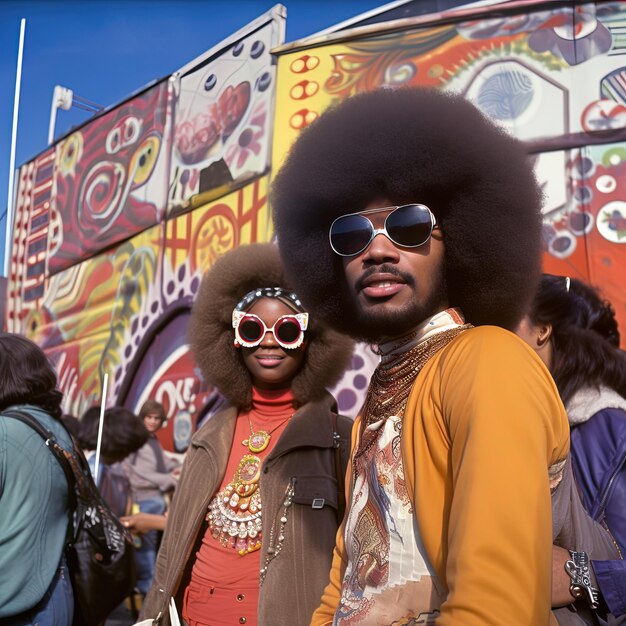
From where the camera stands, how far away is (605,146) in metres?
5.98

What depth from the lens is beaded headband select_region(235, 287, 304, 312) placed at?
3.37m

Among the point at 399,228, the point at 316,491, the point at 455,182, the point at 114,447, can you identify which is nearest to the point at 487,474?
the point at 399,228

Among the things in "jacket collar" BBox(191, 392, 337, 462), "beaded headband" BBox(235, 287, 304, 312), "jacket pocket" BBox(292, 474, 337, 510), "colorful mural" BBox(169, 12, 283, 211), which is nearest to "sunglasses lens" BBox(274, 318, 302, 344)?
"beaded headband" BBox(235, 287, 304, 312)

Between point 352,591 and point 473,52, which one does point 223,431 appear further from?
point 473,52

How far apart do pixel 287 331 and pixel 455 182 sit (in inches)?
56.6

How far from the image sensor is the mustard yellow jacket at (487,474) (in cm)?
117

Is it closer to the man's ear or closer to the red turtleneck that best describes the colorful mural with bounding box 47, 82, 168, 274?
the red turtleneck

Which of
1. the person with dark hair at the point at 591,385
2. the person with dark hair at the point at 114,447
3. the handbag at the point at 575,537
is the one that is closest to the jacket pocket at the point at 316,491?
the person with dark hair at the point at 591,385

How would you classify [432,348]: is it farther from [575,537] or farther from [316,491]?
[316,491]

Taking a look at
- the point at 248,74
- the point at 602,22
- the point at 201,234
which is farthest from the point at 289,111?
the point at 602,22

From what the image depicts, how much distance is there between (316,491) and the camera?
2.82m

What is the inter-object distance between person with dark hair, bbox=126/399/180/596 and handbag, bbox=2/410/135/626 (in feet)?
8.35

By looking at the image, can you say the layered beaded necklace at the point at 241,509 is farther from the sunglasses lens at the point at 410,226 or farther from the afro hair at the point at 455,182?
the sunglasses lens at the point at 410,226

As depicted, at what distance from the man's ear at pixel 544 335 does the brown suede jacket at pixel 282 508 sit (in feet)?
2.91
